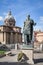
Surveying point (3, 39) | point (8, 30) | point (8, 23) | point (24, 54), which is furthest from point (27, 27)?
point (8, 23)

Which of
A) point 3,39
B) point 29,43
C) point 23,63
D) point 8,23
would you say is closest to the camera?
point 23,63

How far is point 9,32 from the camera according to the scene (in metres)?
69.8

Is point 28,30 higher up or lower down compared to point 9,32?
higher up

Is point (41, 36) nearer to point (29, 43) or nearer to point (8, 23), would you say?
point (8, 23)

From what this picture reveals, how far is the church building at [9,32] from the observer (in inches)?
2589

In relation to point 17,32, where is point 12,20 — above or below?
above

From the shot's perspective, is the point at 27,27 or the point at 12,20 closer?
the point at 27,27

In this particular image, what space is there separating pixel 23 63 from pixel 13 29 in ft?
192

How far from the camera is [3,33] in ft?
217

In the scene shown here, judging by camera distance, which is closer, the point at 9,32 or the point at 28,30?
the point at 28,30

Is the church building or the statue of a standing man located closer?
the statue of a standing man

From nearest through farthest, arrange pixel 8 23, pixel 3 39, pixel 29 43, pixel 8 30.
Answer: pixel 29 43
pixel 3 39
pixel 8 30
pixel 8 23

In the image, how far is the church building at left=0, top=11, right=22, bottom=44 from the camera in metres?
65.8

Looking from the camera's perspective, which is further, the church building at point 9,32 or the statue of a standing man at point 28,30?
the church building at point 9,32
